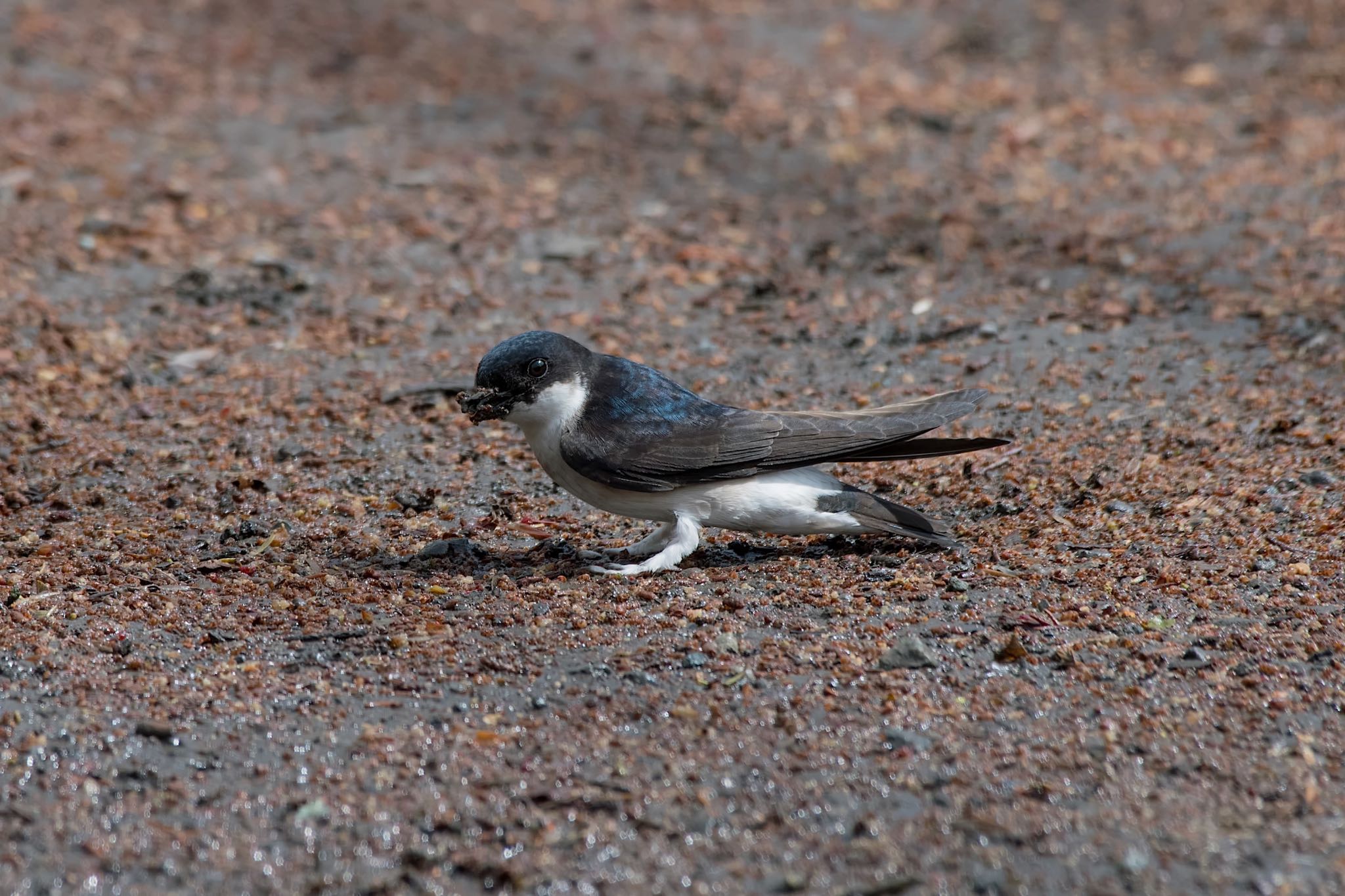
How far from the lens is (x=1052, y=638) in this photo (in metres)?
4.17

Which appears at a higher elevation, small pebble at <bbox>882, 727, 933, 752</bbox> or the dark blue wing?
the dark blue wing

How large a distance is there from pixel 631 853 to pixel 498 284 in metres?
4.82

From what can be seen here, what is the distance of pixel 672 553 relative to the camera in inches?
189

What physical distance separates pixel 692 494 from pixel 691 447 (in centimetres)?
16

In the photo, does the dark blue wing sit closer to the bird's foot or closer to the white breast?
the white breast

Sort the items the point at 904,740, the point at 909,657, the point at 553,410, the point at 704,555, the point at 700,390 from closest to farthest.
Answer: the point at 904,740
the point at 909,657
the point at 553,410
the point at 704,555
the point at 700,390

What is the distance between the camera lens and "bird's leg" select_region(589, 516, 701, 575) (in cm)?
473

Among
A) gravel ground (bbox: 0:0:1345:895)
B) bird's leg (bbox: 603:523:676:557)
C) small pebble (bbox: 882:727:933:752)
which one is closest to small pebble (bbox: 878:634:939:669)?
gravel ground (bbox: 0:0:1345:895)

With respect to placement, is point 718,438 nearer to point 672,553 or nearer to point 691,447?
point 691,447

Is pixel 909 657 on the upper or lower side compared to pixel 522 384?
lower

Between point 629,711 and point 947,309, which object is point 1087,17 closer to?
point 947,309

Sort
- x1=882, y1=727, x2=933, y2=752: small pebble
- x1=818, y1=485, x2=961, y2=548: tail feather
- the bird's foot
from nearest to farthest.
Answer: x1=882, y1=727, x2=933, y2=752: small pebble, the bird's foot, x1=818, y1=485, x2=961, y2=548: tail feather

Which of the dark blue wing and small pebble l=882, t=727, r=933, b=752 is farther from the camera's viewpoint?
the dark blue wing

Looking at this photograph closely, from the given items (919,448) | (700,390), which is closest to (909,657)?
(919,448)
